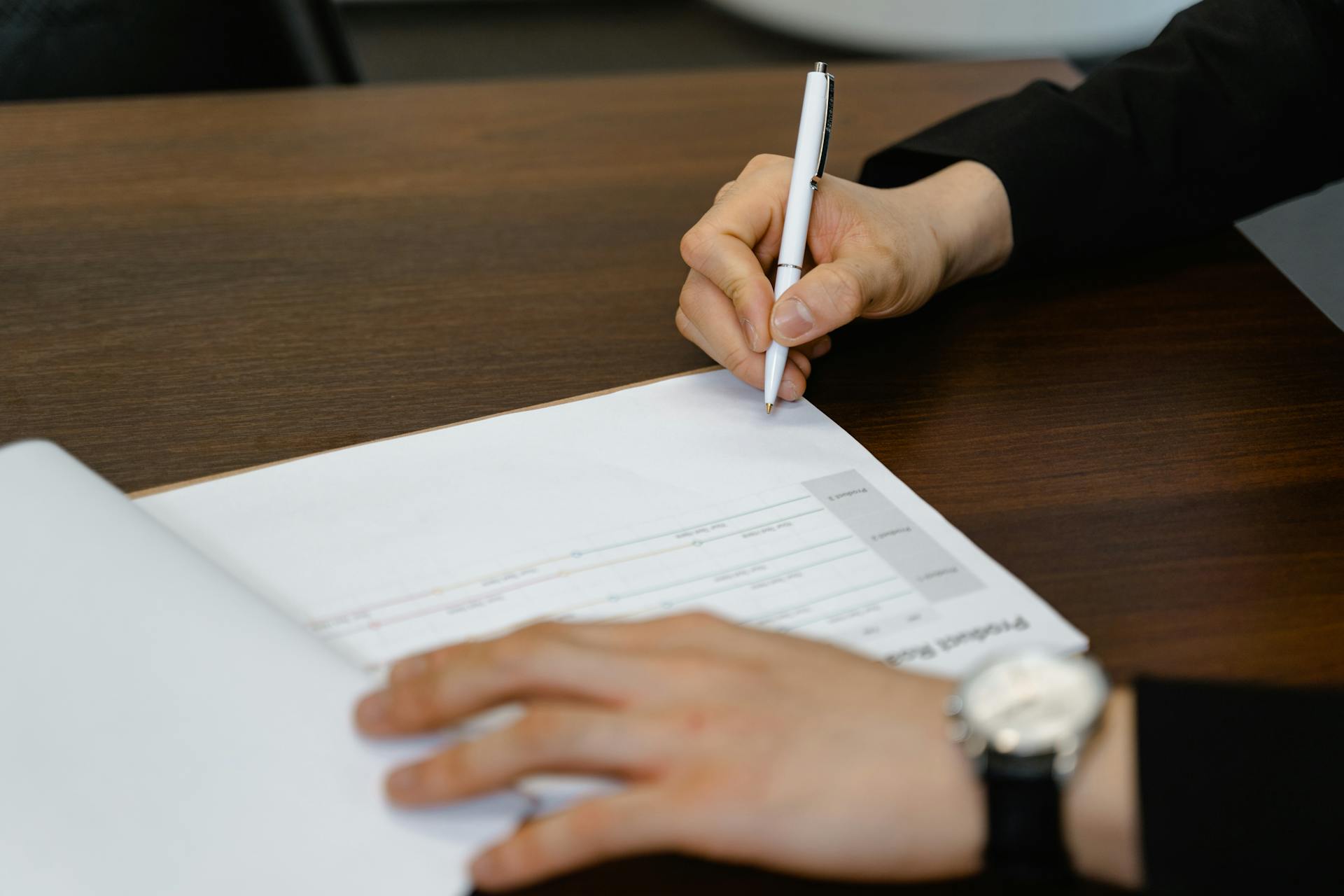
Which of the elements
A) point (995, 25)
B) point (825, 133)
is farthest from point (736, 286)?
point (995, 25)

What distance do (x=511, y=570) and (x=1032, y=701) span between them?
0.73ft

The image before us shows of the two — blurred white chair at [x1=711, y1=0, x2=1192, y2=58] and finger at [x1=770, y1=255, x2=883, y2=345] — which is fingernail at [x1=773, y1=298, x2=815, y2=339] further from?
blurred white chair at [x1=711, y1=0, x2=1192, y2=58]

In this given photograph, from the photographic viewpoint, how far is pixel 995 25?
10.4 feet

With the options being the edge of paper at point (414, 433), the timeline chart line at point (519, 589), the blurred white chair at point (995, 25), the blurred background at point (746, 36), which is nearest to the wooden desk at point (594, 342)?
the edge of paper at point (414, 433)

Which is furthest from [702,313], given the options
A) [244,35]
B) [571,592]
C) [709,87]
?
[244,35]

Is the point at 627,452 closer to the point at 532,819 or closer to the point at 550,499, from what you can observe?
the point at 550,499

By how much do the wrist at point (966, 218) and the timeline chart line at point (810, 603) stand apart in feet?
0.94

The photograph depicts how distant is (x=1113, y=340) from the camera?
2.29 ft

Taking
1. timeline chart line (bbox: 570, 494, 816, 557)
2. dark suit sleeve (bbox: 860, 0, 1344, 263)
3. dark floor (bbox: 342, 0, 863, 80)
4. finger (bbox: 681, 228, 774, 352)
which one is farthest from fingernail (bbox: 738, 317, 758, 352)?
dark floor (bbox: 342, 0, 863, 80)

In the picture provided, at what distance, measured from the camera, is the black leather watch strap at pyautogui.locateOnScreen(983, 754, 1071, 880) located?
0.37 m

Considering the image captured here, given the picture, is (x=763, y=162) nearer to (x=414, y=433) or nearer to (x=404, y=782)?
(x=414, y=433)

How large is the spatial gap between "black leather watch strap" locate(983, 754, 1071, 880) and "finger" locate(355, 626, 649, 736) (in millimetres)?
123

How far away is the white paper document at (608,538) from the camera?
464 millimetres

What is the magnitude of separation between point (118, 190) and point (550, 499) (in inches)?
20.2
